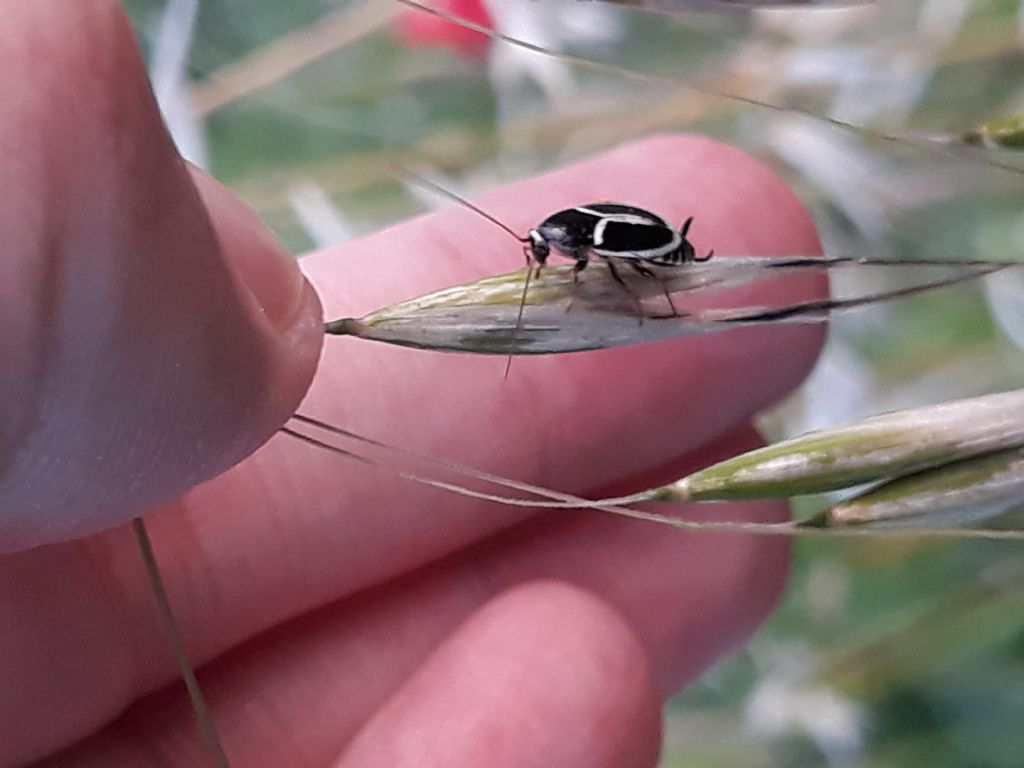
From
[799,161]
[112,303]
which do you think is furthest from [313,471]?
[799,161]

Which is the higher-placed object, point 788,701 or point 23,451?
point 23,451

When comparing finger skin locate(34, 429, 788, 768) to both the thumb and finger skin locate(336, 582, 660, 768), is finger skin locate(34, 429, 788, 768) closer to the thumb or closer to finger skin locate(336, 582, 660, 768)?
finger skin locate(336, 582, 660, 768)

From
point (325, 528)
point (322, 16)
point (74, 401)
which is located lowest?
point (325, 528)

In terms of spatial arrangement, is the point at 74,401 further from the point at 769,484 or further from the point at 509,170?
the point at 509,170

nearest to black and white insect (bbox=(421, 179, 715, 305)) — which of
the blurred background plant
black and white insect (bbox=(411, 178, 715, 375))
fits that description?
black and white insect (bbox=(411, 178, 715, 375))

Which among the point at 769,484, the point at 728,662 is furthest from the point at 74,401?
the point at 728,662

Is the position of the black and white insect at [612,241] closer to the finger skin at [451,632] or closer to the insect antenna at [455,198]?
the insect antenna at [455,198]

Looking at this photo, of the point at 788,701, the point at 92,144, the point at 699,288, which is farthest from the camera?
the point at 788,701

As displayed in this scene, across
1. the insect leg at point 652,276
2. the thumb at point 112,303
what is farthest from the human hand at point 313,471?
the insect leg at point 652,276

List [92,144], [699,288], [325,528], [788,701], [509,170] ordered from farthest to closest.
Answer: [509,170] → [788,701] → [325,528] → [699,288] → [92,144]
